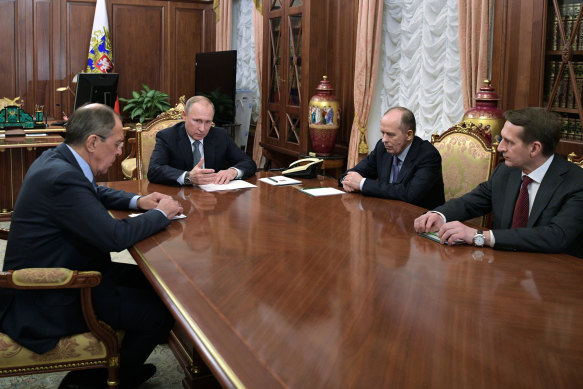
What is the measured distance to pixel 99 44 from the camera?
7.65 m

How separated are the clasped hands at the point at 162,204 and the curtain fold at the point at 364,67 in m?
2.81

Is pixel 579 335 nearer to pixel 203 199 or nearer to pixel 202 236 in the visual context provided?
pixel 202 236

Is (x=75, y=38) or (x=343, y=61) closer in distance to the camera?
(x=343, y=61)

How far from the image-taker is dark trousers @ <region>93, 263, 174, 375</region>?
2209 mm

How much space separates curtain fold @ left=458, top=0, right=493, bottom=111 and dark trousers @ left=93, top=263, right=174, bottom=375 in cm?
278

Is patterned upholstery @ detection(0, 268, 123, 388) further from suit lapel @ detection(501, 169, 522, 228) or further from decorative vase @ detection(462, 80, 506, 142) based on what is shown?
decorative vase @ detection(462, 80, 506, 142)

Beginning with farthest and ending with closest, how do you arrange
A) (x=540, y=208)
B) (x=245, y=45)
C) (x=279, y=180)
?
(x=245, y=45) → (x=279, y=180) → (x=540, y=208)

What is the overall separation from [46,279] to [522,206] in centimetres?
195

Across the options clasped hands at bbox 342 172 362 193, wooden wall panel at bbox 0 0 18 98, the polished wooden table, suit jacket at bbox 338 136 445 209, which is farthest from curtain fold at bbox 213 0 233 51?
the polished wooden table

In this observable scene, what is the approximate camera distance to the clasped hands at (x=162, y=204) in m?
2.64

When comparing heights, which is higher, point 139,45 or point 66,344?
point 139,45

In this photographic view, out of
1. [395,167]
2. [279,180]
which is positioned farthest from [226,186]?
[395,167]

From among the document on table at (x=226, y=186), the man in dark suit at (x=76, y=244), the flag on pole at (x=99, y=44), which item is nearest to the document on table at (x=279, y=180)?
the document on table at (x=226, y=186)

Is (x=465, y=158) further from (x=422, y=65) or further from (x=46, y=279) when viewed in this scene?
(x=46, y=279)
